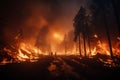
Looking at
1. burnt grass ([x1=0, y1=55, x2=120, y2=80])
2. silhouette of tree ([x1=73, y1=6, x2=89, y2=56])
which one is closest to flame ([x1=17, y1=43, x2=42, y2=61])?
silhouette of tree ([x1=73, y1=6, x2=89, y2=56])

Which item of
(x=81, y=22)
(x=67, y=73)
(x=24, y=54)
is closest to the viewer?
(x=67, y=73)

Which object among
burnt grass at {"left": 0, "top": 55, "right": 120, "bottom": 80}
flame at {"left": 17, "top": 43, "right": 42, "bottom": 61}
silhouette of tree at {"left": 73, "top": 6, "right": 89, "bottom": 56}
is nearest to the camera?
burnt grass at {"left": 0, "top": 55, "right": 120, "bottom": 80}

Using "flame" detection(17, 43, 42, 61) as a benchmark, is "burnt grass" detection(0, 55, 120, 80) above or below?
below

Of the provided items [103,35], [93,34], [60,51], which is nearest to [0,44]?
[93,34]

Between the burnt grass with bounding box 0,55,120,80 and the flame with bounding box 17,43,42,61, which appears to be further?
the flame with bounding box 17,43,42,61

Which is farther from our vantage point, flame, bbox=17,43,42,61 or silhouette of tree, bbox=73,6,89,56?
flame, bbox=17,43,42,61

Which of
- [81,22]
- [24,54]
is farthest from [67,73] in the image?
[24,54]

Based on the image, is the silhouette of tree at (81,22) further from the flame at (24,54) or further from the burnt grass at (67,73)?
the burnt grass at (67,73)

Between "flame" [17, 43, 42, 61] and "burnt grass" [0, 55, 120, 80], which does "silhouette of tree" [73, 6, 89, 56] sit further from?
"burnt grass" [0, 55, 120, 80]

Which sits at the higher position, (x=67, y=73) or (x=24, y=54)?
(x=24, y=54)

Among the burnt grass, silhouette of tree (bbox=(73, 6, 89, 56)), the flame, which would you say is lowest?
the burnt grass

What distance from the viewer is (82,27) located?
174 ft

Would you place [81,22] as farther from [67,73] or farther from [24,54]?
[67,73]

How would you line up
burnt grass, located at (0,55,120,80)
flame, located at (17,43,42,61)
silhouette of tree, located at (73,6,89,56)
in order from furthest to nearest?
1. flame, located at (17,43,42,61)
2. silhouette of tree, located at (73,6,89,56)
3. burnt grass, located at (0,55,120,80)
